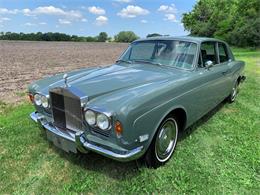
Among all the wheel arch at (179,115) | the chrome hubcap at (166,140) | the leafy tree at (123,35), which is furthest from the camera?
the leafy tree at (123,35)

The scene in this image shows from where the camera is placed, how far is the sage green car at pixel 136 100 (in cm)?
278

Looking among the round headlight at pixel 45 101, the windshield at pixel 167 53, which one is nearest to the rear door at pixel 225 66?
the windshield at pixel 167 53

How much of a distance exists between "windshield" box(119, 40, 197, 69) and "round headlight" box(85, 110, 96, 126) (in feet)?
5.94

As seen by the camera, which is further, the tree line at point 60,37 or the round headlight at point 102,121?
the tree line at point 60,37

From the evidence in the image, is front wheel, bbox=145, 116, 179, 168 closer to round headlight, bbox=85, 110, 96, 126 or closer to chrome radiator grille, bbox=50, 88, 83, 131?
round headlight, bbox=85, 110, 96, 126

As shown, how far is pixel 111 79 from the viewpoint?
11.8ft

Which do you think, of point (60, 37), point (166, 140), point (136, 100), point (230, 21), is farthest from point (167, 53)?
point (60, 37)

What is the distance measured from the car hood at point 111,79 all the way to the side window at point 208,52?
2.81 feet

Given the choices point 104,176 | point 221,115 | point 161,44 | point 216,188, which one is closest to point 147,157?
point 104,176

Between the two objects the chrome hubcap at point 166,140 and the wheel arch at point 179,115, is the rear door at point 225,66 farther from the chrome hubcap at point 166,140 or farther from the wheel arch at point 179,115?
the chrome hubcap at point 166,140

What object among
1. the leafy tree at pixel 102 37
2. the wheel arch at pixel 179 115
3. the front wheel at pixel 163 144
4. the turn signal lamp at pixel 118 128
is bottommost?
the leafy tree at pixel 102 37

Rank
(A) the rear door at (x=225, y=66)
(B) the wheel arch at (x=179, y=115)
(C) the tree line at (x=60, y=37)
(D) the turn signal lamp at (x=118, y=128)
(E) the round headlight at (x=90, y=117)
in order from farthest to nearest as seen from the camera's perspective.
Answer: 1. (C) the tree line at (x=60, y=37)
2. (A) the rear door at (x=225, y=66)
3. (B) the wheel arch at (x=179, y=115)
4. (E) the round headlight at (x=90, y=117)
5. (D) the turn signal lamp at (x=118, y=128)

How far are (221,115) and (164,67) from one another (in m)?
2.06

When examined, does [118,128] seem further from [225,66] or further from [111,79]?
[225,66]
